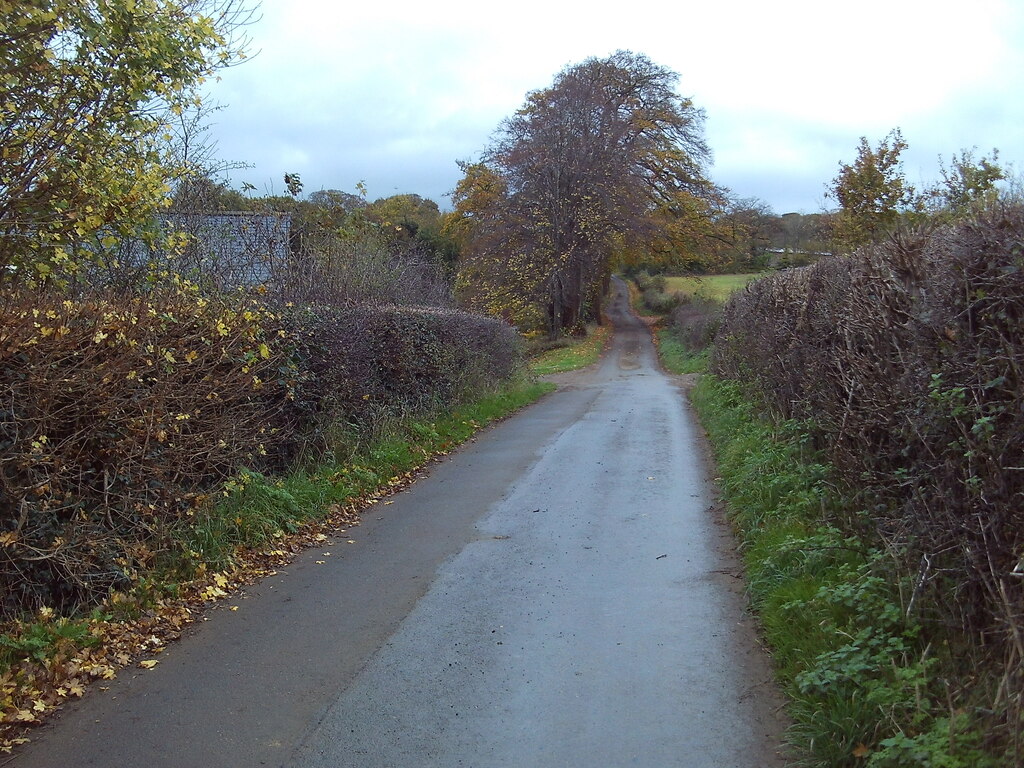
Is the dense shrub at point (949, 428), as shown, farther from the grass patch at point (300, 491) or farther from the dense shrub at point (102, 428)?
the dense shrub at point (102, 428)

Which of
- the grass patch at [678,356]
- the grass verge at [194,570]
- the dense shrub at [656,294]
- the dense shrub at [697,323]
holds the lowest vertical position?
the grass patch at [678,356]

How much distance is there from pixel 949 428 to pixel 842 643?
1.30m

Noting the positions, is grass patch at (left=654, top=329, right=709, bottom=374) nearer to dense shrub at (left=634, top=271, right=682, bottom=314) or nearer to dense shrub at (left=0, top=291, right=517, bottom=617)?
dense shrub at (left=634, top=271, right=682, bottom=314)

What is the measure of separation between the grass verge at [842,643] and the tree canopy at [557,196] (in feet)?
111

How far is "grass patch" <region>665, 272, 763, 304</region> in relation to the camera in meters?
50.4

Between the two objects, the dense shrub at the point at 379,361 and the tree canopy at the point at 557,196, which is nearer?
the dense shrub at the point at 379,361

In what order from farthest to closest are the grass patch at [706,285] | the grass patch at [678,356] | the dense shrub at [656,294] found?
the dense shrub at [656,294]
the grass patch at [706,285]
the grass patch at [678,356]

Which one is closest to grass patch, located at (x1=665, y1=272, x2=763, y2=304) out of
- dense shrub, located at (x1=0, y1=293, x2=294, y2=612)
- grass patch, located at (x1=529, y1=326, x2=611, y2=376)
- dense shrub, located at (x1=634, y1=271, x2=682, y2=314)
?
dense shrub, located at (x1=634, y1=271, x2=682, y2=314)

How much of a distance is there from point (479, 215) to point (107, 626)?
40.5 meters

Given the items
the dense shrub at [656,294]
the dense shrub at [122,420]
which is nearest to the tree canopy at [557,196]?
the dense shrub at [656,294]

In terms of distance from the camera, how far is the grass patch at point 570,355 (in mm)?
34812

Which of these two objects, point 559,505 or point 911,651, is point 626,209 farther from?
point 911,651

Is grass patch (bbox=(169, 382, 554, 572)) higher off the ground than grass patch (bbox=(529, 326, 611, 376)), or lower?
higher

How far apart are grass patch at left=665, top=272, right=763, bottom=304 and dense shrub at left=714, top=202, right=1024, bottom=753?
4068 cm
